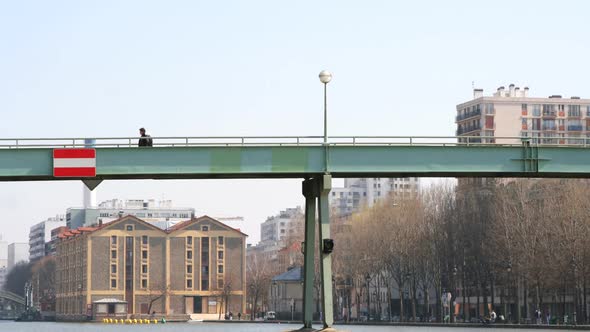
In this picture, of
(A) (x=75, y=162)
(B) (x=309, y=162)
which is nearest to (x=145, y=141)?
(A) (x=75, y=162)

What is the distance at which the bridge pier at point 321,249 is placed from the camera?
171 feet

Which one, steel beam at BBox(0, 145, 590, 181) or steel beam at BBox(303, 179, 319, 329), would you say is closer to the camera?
steel beam at BBox(0, 145, 590, 181)

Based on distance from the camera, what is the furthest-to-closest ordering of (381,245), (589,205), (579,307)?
(381,245), (579,307), (589,205)

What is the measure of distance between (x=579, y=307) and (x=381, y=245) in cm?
3236

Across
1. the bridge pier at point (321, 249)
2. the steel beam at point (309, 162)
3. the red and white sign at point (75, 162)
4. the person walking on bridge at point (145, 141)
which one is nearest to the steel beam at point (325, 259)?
the bridge pier at point (321, 249)

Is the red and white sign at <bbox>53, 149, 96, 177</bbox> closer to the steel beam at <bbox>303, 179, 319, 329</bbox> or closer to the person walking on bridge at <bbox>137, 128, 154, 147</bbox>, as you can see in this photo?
the person walking on bridge at <bbox>137, 128, 154, 147</bbox>

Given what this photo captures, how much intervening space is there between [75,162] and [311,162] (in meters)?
10.0

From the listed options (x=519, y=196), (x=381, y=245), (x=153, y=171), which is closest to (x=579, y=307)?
(x=519, y=196)

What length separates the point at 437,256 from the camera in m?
147

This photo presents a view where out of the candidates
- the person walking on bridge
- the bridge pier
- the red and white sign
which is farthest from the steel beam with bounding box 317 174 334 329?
the red and white sign

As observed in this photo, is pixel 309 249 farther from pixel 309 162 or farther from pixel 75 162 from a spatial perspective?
pixel 75 162

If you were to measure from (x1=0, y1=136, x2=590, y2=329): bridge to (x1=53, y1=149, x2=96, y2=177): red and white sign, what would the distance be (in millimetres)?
263

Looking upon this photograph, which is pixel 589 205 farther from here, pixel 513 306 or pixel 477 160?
pixel 477 160

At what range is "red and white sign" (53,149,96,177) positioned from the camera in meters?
52.9
